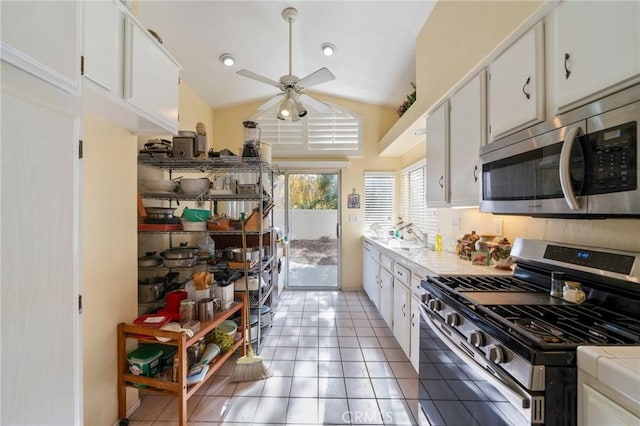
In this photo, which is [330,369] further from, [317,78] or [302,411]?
[317,78]

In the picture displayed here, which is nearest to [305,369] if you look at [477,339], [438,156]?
[477,339]

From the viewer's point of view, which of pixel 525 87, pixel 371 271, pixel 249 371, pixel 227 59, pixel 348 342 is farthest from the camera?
pixel 371 271

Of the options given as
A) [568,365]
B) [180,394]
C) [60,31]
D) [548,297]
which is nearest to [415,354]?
[548,297]

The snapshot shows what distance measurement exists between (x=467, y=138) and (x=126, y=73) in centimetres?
216

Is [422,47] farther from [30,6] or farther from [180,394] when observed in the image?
[180,394]

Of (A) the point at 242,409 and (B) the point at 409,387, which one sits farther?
(B) the point at 409,387

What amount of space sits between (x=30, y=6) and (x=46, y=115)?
33cm

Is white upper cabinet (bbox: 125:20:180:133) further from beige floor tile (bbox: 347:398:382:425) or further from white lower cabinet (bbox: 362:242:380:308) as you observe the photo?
white lower cabinet (bbox: 362:242:380:308)

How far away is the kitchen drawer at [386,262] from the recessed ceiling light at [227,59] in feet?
9.59

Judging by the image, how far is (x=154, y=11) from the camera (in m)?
2.39

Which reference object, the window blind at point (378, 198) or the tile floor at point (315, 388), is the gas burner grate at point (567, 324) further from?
the window blind at point (378, 198)

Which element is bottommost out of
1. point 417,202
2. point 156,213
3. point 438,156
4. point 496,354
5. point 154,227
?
point 496,354

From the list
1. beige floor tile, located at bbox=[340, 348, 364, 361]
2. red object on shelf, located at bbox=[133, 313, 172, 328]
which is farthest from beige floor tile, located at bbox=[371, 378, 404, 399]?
red object on shelf, located at bbox=[133, 313, 172, 328]

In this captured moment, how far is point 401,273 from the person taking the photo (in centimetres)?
244
